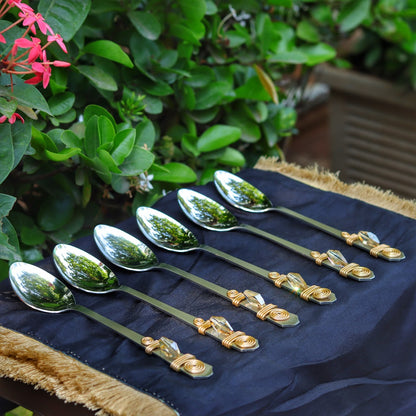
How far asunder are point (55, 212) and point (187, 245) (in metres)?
0.26

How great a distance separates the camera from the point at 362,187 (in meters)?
0.95

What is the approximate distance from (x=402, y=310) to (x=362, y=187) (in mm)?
322

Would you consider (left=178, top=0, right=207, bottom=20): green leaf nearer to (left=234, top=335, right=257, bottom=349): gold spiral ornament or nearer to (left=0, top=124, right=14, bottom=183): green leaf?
(left=0, top=124, right=14, bottom=183): green leaf

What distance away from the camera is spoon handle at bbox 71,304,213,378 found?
1.70 feet

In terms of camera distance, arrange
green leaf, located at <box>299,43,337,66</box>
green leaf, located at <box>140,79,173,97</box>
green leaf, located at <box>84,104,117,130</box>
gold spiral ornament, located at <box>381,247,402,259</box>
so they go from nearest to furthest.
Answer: gold spiral ornament, located at <box>381,247,402,259</box> → green leaf, located at <box>84,104,117,130</box> → green leaf, located at <box>140,79,173,97</box> → green leaf, located at <box>299,43,337,66</box>

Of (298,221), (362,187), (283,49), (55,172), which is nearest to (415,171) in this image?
(283,49)

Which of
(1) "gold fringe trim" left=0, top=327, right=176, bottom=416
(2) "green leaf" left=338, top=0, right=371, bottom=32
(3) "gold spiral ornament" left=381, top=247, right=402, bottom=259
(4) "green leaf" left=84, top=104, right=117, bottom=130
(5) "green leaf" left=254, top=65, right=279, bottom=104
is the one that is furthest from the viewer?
(2) "green leaf" left=338, top=0, right=371, bottom=32

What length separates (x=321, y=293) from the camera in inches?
24.5

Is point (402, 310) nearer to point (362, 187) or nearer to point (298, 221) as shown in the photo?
point (298, 221)

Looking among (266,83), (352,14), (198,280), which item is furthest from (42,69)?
(352,14)

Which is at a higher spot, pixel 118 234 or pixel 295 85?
pixel 295 85

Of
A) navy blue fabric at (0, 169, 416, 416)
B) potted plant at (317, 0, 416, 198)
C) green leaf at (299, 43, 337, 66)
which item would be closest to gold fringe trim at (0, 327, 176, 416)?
navy blue fabric at (0, 169, 416, 416)

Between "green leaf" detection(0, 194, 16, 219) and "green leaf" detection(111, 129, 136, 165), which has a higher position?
"green leaf" detection(111, 129, 136, 165)

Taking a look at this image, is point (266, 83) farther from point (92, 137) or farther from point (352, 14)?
point (352, 14)
